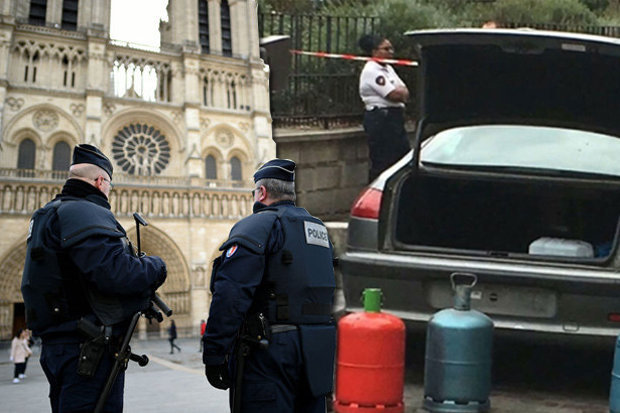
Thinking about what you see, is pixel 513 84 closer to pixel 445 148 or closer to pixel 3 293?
pixel 445 148

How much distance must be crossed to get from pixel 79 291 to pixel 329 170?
53.2 inches

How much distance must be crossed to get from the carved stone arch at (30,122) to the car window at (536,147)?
2880 cm

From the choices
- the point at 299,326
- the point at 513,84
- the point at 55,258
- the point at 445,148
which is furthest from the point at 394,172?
the point at 55,258

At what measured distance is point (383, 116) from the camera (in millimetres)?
3352

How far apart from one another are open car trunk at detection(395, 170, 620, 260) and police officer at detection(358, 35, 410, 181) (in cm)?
19

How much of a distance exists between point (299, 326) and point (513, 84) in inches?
56.9

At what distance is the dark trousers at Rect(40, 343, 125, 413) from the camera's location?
2928mm

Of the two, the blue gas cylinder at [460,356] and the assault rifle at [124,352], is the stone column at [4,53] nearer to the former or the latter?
the assault rifle at [124,352]

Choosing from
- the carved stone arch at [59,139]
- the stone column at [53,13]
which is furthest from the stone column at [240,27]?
the carved stone arch at [59,139]

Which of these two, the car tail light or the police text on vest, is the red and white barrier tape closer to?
the car tail light

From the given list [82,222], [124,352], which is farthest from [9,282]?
[82,222]

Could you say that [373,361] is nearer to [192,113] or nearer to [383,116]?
[383,116]

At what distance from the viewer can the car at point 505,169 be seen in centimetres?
272

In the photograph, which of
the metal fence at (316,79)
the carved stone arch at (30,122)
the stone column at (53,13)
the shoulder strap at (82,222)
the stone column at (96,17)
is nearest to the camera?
the shoulder strap at (82,222)
